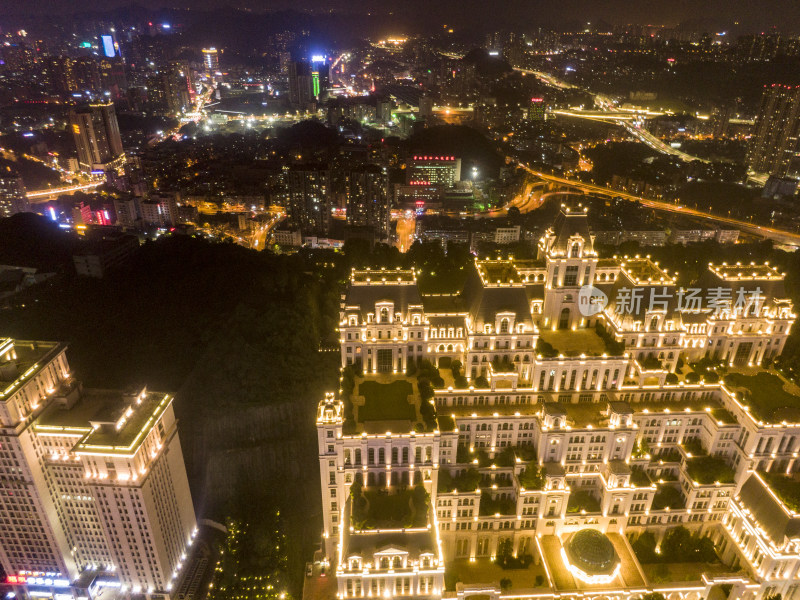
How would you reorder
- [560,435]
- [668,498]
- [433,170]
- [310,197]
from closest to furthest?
[560,435] → [668,498] → [310,197] → [433,170]

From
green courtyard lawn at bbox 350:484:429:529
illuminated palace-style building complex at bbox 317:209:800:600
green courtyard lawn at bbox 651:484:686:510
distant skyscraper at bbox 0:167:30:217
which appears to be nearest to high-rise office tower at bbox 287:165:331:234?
distant skyscraper at bbox 0:167:30:217

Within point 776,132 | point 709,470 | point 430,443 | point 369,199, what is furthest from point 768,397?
point 776,132

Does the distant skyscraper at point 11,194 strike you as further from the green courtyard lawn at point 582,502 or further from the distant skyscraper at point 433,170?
the green courtyard lawn at point 582,502

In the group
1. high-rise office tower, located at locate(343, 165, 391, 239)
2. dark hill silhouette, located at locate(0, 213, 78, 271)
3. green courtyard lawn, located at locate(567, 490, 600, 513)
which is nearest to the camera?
green courtyard lawn, located at locate(567, 490, 600, 513)

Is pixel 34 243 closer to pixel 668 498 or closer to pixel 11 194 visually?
pixel 11 194

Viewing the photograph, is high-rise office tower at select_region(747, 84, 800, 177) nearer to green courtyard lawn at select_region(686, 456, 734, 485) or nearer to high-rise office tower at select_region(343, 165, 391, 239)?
high-rise office tower at select_region(343, 165, 391, 239)

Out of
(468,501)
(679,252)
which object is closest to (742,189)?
(679,252)
